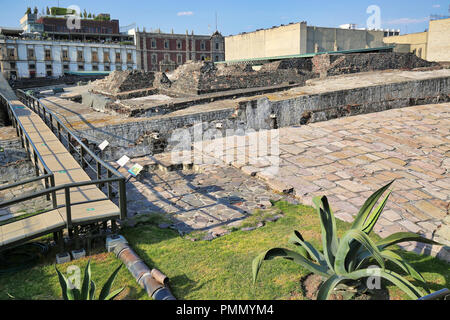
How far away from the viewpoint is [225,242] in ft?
15.0

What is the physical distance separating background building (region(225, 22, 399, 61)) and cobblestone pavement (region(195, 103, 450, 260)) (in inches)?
701

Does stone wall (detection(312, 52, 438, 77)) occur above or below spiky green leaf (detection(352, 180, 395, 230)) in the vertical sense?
above

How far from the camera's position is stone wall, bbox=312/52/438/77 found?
16750 millimetres

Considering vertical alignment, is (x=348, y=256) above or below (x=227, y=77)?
below

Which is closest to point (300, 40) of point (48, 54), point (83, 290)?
point (83, 290)

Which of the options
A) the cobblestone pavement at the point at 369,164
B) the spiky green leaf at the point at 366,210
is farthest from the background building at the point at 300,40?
the spiky green leaf at the point at 366,210

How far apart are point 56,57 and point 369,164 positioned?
43.7 m

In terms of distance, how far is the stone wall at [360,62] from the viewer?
16750 mm

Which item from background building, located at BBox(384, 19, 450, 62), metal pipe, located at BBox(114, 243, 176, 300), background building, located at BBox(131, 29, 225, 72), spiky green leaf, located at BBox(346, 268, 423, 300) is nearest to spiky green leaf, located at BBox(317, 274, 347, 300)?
spiky green leaf, located at BBox(346, 268, 423, 300)

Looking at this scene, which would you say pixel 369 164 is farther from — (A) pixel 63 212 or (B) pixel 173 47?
(B) pixel 173 47

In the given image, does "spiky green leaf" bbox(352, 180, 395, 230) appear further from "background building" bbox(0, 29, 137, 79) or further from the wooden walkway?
"background building" bbox(0, 29, 137, 79)

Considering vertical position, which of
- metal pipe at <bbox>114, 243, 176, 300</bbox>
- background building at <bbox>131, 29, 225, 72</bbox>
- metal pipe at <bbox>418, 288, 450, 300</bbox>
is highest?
background building at <bbox>131, 29, 225, 72</bbox>

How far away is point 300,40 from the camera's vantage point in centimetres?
2723

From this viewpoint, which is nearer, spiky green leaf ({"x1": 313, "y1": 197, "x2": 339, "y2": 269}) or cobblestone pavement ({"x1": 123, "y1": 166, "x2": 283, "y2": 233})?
spiky green leaf ({"x1": 313, "y1": 197, "x2": 339, "y2": 269})
